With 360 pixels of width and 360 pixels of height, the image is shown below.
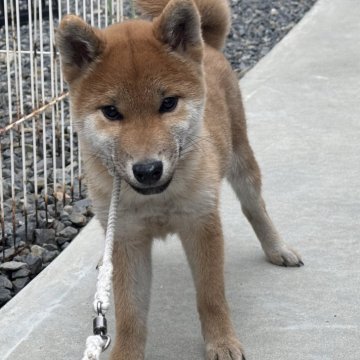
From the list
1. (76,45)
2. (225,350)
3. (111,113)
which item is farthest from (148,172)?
(225,350)

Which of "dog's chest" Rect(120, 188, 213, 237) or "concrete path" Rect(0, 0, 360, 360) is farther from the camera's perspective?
"concrete path" Rect(0, 0, 360, 360)

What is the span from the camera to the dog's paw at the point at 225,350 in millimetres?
3164

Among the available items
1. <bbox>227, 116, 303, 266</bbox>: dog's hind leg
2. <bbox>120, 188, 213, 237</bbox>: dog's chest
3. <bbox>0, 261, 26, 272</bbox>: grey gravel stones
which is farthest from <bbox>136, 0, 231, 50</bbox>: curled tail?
<bbox>0, 261, 26, 272</bbox>: grey gravel stones

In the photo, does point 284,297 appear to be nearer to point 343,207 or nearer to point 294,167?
A: point 343,207

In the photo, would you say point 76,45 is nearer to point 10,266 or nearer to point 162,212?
point 162,212

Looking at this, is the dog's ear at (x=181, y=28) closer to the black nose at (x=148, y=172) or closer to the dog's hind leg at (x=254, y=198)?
the black nose at (x=148, y=172)

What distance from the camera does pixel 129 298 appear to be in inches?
125

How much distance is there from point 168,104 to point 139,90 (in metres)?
0.13

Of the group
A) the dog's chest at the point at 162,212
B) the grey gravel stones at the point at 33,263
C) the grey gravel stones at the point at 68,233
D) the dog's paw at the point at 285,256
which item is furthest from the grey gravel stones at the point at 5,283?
the dog's paw at the point at 285,256

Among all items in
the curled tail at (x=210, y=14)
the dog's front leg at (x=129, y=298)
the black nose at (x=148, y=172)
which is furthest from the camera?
the curled tail at (x=210, y=14)

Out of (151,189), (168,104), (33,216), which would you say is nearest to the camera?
(151,189)

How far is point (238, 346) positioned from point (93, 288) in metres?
0.86

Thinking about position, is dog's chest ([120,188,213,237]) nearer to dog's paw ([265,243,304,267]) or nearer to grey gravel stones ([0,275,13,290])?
dog's paw ([265,243,304,267])

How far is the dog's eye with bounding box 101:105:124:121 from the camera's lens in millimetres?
2881
